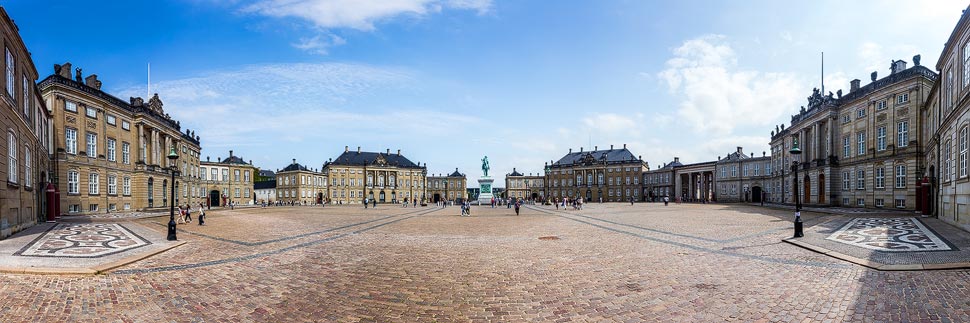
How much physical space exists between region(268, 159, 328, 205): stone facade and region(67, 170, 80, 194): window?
6920 cm

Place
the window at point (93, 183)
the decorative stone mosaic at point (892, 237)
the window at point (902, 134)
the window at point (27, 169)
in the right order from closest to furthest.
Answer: the decorative stone mosaic at point (892, 237)
the window at point (27, 169)
the window at point (902, 134)
the window at point (93, 183)

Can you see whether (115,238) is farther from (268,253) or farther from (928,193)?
(928,193)

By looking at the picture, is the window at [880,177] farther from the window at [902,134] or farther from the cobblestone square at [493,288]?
the cobblestone square at [493,288]

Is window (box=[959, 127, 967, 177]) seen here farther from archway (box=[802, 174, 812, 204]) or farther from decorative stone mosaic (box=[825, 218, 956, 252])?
archway (box=[802, 174, 812, 204])

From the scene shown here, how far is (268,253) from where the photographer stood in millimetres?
14469

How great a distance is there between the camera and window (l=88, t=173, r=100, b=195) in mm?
38438

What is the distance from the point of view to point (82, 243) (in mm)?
16234

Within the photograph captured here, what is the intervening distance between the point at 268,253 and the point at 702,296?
12774 mm

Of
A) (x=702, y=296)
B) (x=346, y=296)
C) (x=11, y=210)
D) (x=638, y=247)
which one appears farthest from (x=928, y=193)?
(x=11, y=210)

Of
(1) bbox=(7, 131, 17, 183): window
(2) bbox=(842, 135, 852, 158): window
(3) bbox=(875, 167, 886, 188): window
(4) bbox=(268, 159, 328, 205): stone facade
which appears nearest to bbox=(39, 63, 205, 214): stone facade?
(1) bbox=(7, 131, 17, 183): window

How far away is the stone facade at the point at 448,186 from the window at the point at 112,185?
4086 inches

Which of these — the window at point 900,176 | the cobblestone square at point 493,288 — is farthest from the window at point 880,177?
the cobblestone square at point 493,288

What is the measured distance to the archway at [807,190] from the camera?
50544 mm

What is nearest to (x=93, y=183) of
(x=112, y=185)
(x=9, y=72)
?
(x=112, y=185)
